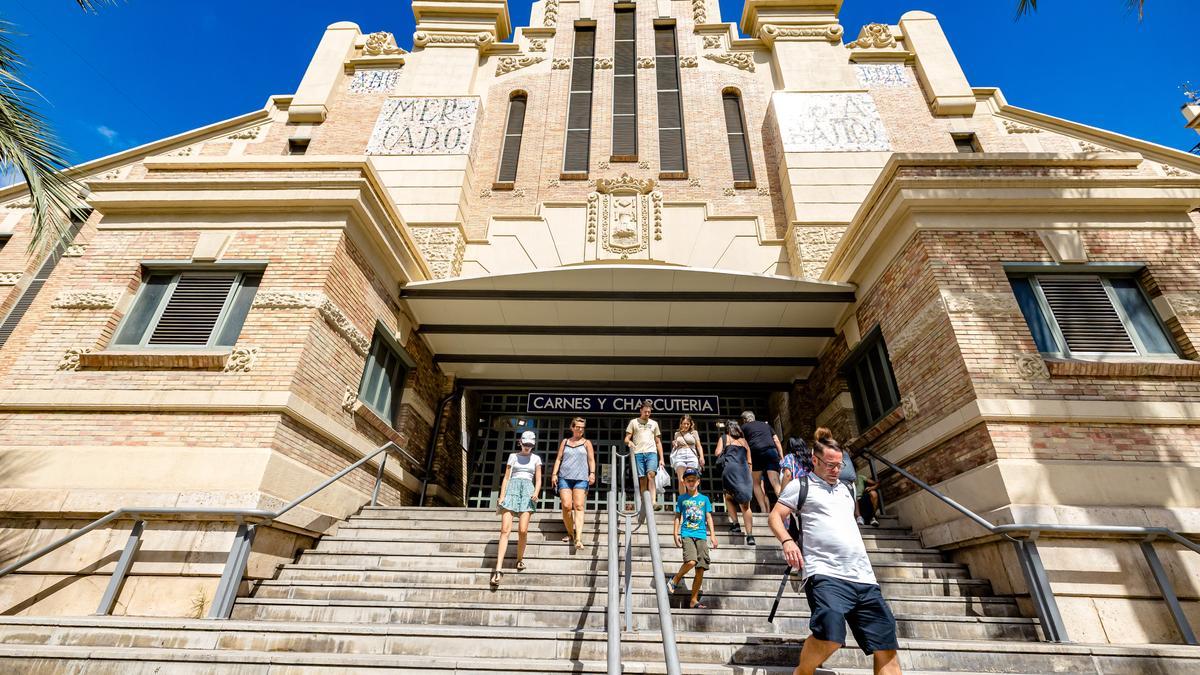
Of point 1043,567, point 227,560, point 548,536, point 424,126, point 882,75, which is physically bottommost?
point 227,560

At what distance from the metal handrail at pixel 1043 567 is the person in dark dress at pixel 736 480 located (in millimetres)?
2146

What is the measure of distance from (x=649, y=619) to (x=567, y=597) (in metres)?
0.82

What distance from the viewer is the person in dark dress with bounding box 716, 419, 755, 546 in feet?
19.3

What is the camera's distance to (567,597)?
4.92m

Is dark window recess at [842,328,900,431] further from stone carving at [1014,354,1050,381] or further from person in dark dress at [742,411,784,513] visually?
person in dark dress at [742,411,784,513]

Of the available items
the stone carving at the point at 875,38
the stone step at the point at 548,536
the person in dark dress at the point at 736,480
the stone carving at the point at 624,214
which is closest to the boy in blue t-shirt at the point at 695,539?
the person in dark dress at the point at 736,480

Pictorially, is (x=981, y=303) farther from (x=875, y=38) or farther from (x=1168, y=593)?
(x=875, y=38)

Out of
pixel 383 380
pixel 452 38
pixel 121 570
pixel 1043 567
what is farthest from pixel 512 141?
pixel 1043 567

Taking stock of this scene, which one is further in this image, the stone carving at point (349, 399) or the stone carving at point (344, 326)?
the stone carving at point (349, 399)

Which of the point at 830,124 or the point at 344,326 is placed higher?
the point at 830,124

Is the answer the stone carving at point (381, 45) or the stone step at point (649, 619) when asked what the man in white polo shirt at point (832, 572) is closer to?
the stone step at point (649, 619)

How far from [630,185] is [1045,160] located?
24.2 feet

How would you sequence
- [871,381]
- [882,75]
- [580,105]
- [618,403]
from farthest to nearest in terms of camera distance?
[580,105], [882,75], [618,403], [871,381]

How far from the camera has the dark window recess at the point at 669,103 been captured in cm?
1309
